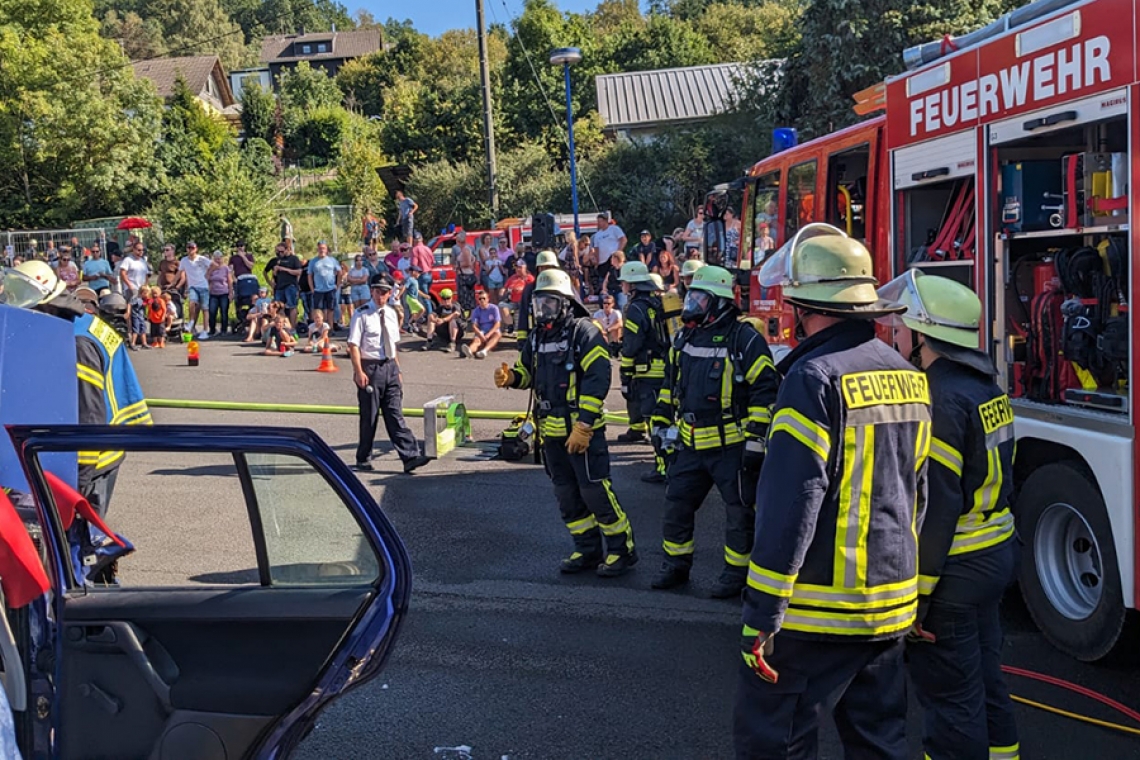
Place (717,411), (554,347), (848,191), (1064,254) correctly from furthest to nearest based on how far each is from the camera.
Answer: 1. (848,191)
2. (554,347)
3. (717,411)
4. (1064,254)

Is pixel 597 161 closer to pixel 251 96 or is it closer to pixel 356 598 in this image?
pixel 251 96

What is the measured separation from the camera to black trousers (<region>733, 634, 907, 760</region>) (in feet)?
10.1

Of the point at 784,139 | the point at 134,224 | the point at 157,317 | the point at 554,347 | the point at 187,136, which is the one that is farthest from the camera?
the point at 187,136

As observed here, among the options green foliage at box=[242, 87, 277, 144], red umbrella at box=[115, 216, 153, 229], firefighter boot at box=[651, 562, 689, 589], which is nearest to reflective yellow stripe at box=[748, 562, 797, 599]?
firefighter boot at box=[651, 562, 689, 589]

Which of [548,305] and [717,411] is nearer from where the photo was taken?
[717,411]

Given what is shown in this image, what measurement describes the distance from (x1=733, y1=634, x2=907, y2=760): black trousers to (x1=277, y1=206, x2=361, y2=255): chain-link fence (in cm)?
3073

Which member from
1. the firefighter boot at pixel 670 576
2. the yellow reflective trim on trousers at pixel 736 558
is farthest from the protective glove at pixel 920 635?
the firefighter boot at pixel 670 576

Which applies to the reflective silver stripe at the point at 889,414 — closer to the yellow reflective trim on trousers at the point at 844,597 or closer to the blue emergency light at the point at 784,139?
the yellow reflective trim on trousers at the point at 844,597

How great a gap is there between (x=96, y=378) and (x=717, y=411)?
325 cm

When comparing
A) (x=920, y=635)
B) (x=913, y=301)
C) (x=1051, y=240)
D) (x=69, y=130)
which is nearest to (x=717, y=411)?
(x=1051, y=240)

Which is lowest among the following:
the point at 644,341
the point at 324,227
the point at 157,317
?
the point at 644,341

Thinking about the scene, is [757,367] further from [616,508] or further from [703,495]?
[616,508]

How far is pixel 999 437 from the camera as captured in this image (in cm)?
366

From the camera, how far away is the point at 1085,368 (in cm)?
486
